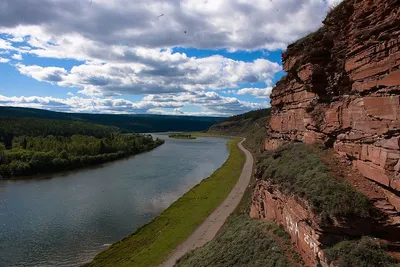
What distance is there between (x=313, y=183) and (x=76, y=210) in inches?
1184

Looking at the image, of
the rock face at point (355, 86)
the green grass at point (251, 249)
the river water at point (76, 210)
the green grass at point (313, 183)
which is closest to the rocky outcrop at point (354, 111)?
the rock face at point (355, 86)

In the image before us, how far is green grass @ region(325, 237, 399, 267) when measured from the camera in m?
9.58

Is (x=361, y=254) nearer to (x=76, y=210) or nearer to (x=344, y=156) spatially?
(x=344, y=156)

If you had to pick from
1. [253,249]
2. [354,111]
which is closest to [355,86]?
[354,111]

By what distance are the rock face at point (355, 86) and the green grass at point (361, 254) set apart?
1.49 meters

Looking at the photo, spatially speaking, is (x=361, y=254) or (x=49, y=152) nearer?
(x=361, y=254)

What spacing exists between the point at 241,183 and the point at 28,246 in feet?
98.1

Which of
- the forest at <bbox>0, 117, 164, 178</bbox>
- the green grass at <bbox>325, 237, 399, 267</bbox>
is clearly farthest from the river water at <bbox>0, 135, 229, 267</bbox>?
the green grass at <bbox>325, 237, 399, 267</bbox>

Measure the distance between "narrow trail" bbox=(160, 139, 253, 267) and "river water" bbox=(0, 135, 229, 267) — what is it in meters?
5.99

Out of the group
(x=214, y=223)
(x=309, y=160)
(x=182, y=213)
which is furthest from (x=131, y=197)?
(x=309, y=160)

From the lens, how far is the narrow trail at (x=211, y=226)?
81.7 ft

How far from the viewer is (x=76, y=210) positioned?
117 feet

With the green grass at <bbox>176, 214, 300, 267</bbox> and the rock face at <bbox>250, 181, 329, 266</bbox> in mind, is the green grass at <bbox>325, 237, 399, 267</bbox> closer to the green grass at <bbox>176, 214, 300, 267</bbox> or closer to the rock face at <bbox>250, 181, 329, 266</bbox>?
the rock face at <bbox>250, 181, 329, 266</bbox>

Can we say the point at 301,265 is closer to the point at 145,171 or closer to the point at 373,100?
the point at 373,100
